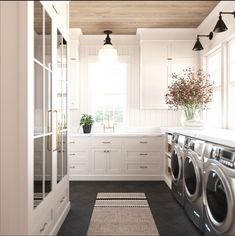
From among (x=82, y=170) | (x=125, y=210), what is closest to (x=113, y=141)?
(x=82, y=170)

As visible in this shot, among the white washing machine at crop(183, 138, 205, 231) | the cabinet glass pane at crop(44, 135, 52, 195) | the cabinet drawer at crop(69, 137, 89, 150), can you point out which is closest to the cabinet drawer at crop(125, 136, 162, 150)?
the cabinet drawer at crop(69, 137, 89, 150)

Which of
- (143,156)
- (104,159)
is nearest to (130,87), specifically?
(143,156)

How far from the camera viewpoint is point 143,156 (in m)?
4.60

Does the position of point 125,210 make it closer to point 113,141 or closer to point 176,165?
point 176,165

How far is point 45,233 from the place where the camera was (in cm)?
215

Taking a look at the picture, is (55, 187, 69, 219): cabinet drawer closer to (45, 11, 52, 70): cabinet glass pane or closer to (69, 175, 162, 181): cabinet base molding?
(45, 11, 52, 70): cabinet glass pane

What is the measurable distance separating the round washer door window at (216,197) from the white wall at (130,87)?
2.91 meters

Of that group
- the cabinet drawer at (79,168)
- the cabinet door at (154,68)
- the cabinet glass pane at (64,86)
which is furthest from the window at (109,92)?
the cabinet glass pane at (64,86)

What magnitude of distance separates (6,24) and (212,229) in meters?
2.03

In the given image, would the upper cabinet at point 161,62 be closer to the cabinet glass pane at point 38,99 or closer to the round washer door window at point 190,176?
the round washer door window at point 190,176

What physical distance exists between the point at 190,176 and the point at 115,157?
6.49 feet

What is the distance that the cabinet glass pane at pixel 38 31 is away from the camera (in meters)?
1.88

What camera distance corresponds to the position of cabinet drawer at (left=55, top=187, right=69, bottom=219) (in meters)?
2.57

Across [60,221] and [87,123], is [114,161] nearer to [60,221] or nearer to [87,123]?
[87,123]
